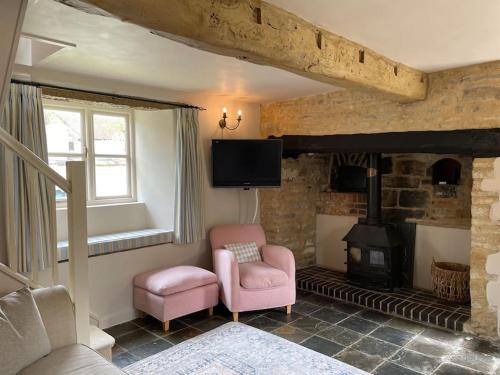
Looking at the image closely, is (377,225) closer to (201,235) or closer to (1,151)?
(201,235)

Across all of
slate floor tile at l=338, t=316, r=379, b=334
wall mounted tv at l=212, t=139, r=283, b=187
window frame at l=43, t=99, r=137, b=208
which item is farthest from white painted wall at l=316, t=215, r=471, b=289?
window frame at l=43, t=99, r=137, b=208

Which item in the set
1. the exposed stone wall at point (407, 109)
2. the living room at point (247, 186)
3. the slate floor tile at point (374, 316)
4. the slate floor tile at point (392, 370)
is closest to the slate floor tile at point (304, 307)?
the living room at point (247, 186)

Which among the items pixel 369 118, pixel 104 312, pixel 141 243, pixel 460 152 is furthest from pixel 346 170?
pixel 104 312

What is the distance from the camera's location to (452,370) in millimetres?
2785

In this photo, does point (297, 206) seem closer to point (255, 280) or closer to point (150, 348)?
point (255, 280)

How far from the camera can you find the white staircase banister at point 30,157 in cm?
212

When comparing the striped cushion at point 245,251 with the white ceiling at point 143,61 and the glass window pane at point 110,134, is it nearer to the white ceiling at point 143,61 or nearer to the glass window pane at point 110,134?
the glass window pane at point 110,134

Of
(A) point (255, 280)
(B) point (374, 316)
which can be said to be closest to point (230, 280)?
(A) point (255, 280)

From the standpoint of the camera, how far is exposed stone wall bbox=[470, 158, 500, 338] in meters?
3.20

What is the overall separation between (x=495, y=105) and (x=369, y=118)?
1093 millimetres

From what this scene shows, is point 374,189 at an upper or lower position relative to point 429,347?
upper

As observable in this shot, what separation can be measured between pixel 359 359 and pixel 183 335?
1520 mm

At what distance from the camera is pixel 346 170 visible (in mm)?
5242

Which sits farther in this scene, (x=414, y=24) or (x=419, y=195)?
(x=419, y=195)
